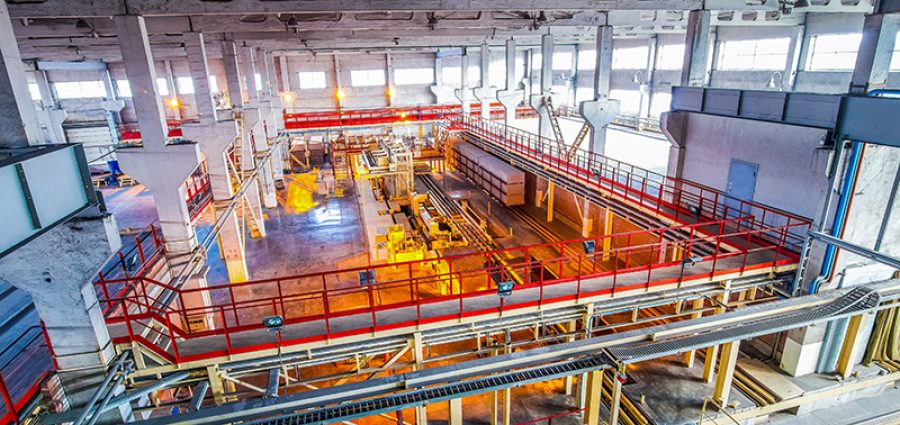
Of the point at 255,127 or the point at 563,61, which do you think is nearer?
the point at 255,127

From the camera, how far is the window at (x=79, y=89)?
35219 millimetres

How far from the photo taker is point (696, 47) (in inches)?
509

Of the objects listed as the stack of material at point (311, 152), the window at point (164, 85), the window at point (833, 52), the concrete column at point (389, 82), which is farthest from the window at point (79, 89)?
the window at point (833, 52)

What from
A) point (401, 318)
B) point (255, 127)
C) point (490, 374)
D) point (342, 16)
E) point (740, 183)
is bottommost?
point (490, 374)

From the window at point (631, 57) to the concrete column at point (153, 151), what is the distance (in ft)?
97.7

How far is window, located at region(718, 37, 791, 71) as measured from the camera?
861 inches

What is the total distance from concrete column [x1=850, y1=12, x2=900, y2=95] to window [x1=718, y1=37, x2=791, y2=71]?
1217cm

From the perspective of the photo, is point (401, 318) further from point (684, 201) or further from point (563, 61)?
point (563, 61)

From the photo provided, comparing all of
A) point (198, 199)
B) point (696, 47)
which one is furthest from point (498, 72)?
point (198, 199)

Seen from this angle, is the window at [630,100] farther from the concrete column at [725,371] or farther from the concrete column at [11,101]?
the concrete column at [11,101]

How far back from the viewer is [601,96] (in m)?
15.8

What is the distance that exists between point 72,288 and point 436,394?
5288 millimetres

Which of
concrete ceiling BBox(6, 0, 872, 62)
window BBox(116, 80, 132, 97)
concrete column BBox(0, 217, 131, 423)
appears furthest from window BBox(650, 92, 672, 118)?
window BBox(116, 80, 132, 97)

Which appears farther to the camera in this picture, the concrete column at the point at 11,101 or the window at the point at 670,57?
the window at the point at 670,57
